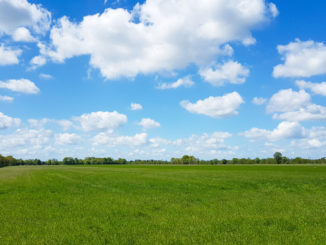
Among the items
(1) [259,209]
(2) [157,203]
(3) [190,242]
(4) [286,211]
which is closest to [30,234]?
(3) [190,242]

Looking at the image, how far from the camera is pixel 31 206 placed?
58.5ft

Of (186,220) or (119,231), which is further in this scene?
(186,220)

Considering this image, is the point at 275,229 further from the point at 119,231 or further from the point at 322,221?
the point at 119,231

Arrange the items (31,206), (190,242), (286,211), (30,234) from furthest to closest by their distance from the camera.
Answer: (31,206) < (286,211) < (30,234) < (190,242)

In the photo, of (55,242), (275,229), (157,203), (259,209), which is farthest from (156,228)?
(259,209)

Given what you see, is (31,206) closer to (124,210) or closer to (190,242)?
(124,210)

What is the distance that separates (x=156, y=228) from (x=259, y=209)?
816 cm

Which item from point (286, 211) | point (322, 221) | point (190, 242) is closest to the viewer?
point (190, 242)

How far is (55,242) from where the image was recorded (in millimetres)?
10055

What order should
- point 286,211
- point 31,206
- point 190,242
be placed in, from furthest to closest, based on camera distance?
point 31,206 → point 286,211 → point 190,242

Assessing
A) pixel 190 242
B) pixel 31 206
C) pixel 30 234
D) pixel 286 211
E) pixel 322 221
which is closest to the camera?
pixel 190 242

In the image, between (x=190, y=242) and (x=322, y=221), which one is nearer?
(x=190, y=242)

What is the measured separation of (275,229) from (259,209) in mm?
4981

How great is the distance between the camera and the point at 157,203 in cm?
1855
